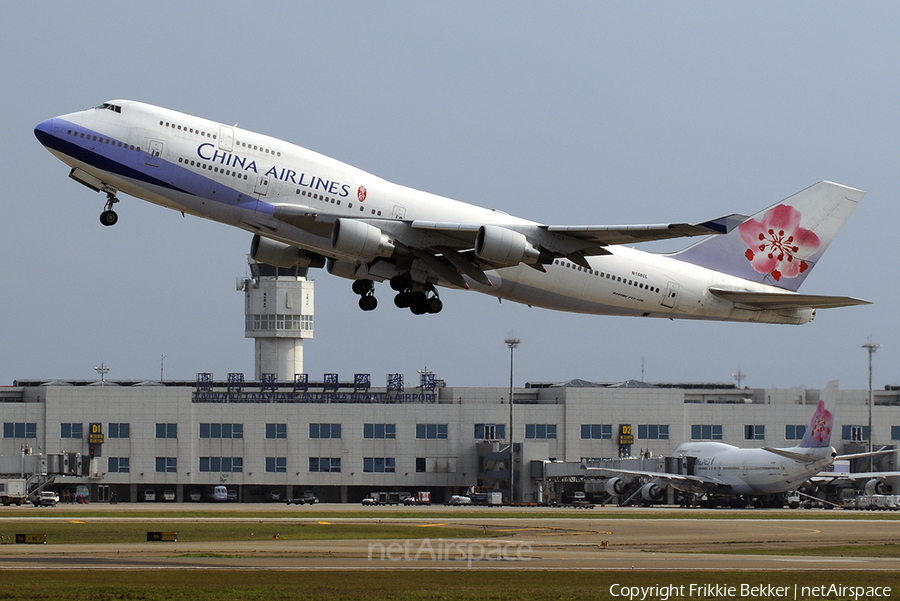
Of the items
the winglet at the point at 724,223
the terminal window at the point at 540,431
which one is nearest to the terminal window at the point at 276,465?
the terminal window at the point at 540,431

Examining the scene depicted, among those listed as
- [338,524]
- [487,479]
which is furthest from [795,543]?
[487,479]

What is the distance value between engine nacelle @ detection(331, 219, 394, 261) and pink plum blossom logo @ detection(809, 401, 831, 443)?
55.2 metres

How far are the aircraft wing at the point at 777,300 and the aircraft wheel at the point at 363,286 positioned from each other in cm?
1591

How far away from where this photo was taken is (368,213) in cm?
5000

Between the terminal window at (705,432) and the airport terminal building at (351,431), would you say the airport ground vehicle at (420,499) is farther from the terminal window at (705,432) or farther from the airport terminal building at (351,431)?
the terminal window at (705,432)

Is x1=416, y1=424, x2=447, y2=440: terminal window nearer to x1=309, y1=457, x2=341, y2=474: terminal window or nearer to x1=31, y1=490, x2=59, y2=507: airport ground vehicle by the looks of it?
x1=309, y1=457, x2=341, y2=474: terminal window

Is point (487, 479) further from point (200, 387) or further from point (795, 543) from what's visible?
point (795, 543)

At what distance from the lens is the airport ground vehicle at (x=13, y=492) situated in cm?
9556

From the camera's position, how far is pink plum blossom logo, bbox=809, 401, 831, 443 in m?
92.9

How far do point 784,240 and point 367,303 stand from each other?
20.9 meters

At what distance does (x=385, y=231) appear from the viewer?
4950 centimetres

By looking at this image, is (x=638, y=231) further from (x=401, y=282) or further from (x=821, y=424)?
(x=821, y=424)

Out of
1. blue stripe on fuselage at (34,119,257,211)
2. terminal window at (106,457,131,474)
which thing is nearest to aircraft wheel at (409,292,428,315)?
blue stripe on fuselage at (34,119,257,211)

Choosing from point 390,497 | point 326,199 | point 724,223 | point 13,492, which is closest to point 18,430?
point 13,492
